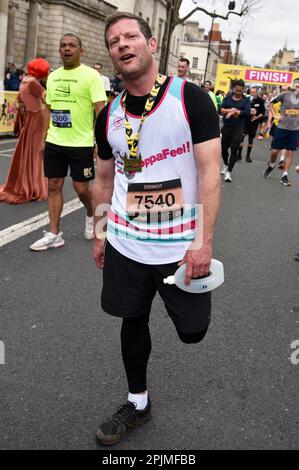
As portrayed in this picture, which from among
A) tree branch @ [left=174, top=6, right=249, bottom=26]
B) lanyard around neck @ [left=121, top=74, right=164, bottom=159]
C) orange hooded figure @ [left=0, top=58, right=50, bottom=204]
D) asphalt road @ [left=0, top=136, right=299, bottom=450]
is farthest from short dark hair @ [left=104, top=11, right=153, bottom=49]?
tree branch @ [left=174, top=6, right=249, bottom=26]

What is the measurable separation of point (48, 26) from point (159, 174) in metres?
31.8

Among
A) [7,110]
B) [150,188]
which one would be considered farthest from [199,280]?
[7,110]

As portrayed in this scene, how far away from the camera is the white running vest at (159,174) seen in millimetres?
1976

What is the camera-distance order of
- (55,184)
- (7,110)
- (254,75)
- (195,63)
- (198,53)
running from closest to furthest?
(55,184) → (7,110) → (254,75) → (198,53) → (195,63)

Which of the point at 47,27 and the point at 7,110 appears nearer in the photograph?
the point at 7,110

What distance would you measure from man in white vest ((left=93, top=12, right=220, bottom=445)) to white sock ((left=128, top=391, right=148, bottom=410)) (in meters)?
0.05

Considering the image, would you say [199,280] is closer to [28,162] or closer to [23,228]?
[23,228]

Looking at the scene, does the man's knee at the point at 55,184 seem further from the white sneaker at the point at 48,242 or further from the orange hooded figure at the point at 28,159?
the orange hooded figure at the point at 28,159

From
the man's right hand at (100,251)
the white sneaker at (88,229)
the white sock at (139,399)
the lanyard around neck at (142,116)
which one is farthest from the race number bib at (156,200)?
the white sneaker at (88,229)

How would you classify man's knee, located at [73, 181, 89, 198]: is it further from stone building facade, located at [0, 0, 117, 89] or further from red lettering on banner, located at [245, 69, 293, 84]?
red lettering on banner, located at [245, 69, 293, 84]

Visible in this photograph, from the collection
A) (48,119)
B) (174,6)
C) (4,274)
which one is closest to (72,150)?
(48,119)

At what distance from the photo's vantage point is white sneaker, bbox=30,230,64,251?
187 inches

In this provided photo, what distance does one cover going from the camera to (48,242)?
4832 mm

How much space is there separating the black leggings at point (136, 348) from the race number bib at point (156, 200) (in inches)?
21.0
